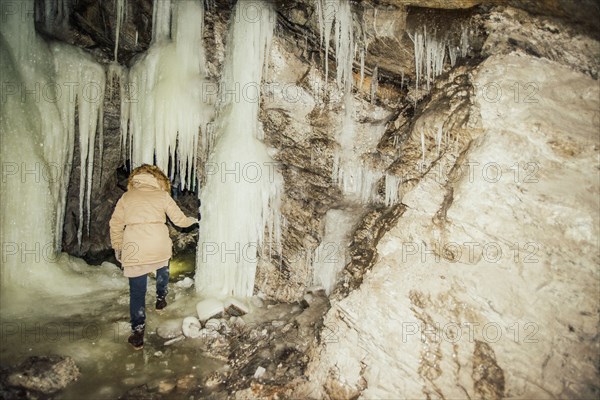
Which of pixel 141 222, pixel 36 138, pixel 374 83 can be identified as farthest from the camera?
pixel 374 83

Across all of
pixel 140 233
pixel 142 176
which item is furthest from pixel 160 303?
pixel 142 176

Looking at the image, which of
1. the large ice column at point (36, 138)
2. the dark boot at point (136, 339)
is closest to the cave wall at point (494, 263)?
the dark boot at point (136, 339)

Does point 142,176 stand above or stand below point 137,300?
above

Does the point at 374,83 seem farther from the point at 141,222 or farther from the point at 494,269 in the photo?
the point at 141,222

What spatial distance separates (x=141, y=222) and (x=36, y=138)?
2623 mm

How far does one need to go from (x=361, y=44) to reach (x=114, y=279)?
5275mm

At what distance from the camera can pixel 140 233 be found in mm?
3570

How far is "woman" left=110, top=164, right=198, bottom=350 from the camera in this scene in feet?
11.6

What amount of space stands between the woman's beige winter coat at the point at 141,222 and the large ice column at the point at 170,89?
5.68ft

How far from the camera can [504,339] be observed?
2.93 m

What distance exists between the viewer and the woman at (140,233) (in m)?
3.55

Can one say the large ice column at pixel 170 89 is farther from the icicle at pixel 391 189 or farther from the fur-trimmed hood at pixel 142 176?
the icicle at pixel 391 189

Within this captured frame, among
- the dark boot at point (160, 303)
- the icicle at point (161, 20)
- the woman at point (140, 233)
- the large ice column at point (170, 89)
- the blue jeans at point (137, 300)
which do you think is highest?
the icicle at point (161, 20)

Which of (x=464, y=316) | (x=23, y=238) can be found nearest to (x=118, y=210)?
(x=23, y=238)
